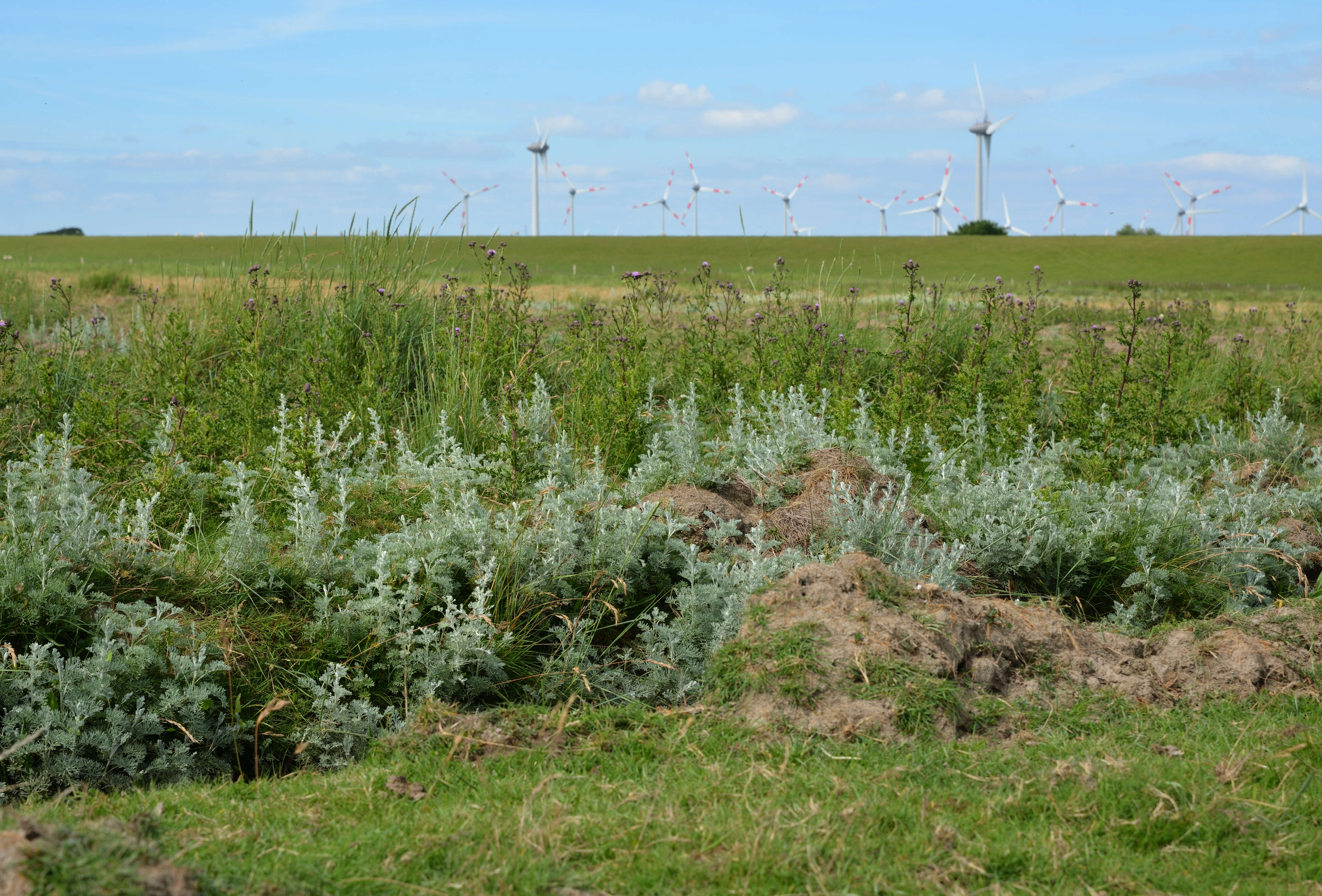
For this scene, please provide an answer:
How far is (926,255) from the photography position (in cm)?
5675

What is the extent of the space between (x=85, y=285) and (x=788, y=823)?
2034 centimetres

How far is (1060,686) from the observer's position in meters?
3.89

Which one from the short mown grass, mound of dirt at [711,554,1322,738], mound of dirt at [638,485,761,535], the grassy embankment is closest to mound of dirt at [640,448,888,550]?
mound of dirt at [638,485,761,535]

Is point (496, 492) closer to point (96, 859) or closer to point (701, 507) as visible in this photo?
point (701, 507)

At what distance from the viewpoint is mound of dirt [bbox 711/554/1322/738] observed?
3.49m

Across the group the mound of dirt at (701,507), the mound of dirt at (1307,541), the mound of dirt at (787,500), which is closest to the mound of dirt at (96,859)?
the mound of dirt at (787,500)

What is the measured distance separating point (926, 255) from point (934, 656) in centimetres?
5610

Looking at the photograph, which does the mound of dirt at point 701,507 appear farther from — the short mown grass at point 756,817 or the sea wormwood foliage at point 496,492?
the short mown grass at point 756,817

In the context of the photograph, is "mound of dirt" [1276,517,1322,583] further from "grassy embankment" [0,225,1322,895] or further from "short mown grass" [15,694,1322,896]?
"short mown grass" [15,694,1322,896]

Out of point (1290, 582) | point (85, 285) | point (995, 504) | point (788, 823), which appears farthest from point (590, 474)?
point (85, 285)

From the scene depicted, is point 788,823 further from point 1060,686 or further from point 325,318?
point 325,318

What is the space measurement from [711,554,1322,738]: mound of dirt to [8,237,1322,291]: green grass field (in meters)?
27.9

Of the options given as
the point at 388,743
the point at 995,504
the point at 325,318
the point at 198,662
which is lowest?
the point at 388,743

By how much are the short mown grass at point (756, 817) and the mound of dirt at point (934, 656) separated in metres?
0.15
